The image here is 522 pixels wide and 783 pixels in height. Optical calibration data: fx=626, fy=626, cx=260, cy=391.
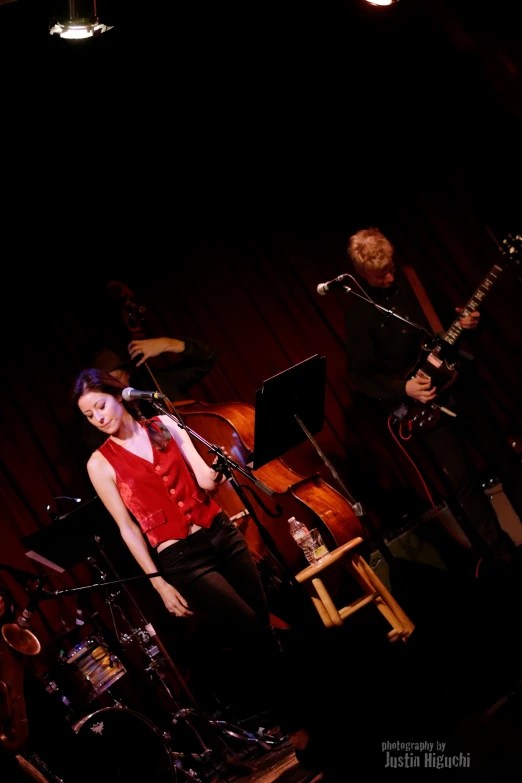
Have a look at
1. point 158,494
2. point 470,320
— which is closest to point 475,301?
point 470,320

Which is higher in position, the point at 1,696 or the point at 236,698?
the point at 1,696

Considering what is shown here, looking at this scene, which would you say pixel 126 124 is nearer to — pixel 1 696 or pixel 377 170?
pixel 377 170

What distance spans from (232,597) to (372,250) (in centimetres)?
214

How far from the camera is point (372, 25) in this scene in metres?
4.68

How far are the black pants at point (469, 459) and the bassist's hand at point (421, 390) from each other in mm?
169

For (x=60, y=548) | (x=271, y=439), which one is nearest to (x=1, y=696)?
(x=60, y=548)

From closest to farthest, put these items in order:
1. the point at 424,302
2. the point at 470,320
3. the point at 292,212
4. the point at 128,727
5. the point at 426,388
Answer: the point at 128,727 < the point at 426,388 < the point at 470,320 < the point at 424,302 < the point at 292,212

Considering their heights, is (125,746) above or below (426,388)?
below

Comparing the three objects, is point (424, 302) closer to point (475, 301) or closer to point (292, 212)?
point (475, 301)

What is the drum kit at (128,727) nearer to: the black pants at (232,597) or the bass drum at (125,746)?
the bass drum at (125,746)

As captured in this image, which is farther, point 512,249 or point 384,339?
point 384,339

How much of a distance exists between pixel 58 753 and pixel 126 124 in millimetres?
3863

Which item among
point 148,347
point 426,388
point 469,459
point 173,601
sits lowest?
point 469,459

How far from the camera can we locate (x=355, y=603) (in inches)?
117
